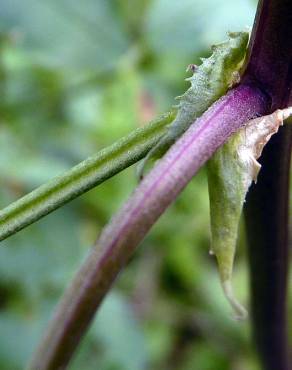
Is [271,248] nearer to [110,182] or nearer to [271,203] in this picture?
[271,203]

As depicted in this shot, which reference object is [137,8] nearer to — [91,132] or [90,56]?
[90,56]

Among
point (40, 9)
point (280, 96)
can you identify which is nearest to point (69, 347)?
point (280, 96)

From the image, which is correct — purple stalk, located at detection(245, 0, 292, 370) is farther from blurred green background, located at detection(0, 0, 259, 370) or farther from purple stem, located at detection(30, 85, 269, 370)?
blurred green background, located at detection(0, 0, 259, 370)

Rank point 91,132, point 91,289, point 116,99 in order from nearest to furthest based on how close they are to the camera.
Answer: point 91,289
point 91,132
point 116,99

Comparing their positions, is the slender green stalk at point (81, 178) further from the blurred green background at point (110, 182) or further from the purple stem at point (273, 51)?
the blurred green background at point (110, 182)

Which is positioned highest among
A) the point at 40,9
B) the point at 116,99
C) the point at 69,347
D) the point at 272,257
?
the point at 116,99
